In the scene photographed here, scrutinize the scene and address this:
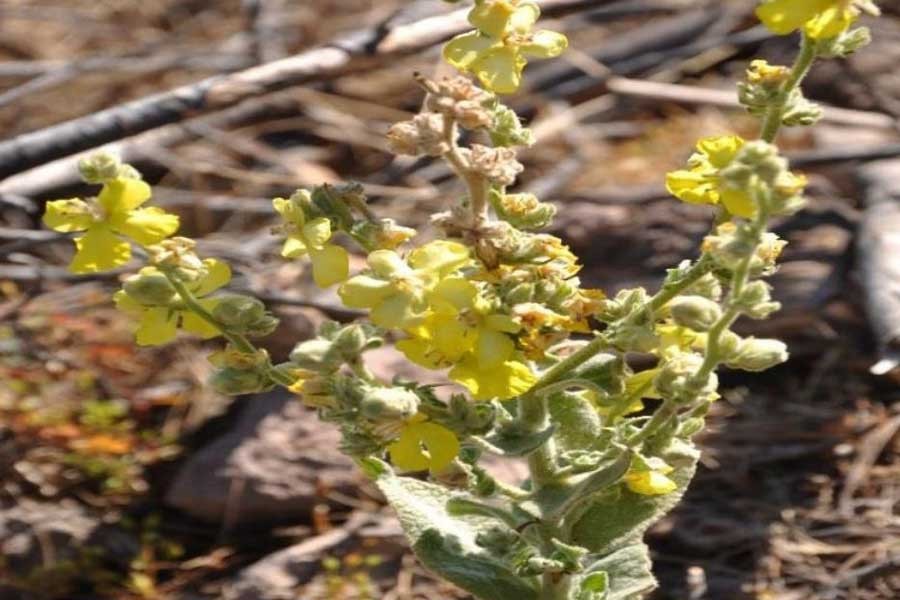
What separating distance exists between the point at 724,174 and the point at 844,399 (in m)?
1.94

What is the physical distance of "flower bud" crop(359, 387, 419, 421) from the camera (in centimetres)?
145

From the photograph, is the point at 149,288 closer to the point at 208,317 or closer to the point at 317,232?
the point at 208,317

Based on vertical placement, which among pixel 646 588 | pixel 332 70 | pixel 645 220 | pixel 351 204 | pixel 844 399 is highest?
pixel 351 204

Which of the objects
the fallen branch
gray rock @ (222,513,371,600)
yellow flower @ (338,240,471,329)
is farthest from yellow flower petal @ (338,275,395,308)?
the fallen branch

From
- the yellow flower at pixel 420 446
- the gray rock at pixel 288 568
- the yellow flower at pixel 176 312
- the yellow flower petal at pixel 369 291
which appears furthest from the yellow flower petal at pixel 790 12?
the gray rock at pixel 288 568

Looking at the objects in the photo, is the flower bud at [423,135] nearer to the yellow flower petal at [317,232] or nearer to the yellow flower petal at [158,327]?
the yellow flower petal at [317,232]

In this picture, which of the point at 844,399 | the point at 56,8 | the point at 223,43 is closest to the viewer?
the point at 844,399

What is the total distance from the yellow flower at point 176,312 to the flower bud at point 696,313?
0.56m

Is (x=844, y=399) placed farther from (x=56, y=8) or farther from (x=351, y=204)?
(x=56, y=8)

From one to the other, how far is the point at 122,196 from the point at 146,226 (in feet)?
0.17

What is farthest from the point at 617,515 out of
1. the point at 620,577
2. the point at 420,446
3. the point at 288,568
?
the point at 288,568

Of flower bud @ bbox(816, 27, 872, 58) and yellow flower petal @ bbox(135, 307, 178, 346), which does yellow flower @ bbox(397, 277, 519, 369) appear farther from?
flower bud @ bbox(816, 27, 872, 58)

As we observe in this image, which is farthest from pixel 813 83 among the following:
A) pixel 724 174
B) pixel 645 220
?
pixel 724 174

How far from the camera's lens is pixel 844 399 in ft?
10.3
